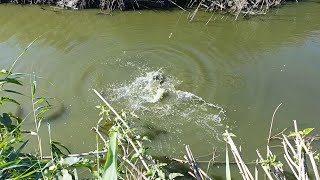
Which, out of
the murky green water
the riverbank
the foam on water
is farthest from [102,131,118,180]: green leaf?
the riverbank

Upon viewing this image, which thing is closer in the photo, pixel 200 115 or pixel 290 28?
pixel 200 115

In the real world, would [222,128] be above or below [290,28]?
below

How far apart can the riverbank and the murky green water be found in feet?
0.55

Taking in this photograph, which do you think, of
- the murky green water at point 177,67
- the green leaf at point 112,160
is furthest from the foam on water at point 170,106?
the green leaf at point 112,160

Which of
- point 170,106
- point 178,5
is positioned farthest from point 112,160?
point 178,5

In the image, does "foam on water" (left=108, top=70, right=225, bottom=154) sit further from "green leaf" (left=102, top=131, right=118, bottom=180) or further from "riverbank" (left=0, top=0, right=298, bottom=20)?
"green leaf" (left=102, top=131, right=118, bottom=180)

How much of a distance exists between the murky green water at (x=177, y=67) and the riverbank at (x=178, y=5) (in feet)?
0.55

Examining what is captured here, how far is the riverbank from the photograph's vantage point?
7.45 metres

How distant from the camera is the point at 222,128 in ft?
15.7

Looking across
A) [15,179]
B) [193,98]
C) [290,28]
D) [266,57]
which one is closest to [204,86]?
[193,98]

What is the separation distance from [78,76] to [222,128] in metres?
2.00

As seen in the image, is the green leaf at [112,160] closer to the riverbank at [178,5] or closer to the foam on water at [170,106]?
the foam on water at [170,106]

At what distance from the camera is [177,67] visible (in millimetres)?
5879

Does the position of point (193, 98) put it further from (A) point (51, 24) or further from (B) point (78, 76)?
(A) point (51, 24)
